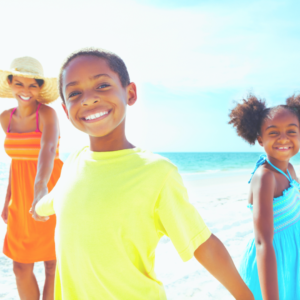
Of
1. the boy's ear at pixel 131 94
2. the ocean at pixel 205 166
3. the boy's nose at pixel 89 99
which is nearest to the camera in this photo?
the boy's nose at pixel 89 99

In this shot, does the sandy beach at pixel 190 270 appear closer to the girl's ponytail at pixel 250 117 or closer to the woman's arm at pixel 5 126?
the woman's arm at pixel 5 126

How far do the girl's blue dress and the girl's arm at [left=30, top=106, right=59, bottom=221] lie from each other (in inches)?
59.2

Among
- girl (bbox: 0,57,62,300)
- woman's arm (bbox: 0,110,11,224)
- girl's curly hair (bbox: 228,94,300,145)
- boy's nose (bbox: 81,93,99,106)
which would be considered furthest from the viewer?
woman's arm (bbox: 0,110,11,224)

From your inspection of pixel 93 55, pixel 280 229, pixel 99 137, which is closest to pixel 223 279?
pixel 99 137

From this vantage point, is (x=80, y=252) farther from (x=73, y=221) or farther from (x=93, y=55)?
(x=93, y=55)

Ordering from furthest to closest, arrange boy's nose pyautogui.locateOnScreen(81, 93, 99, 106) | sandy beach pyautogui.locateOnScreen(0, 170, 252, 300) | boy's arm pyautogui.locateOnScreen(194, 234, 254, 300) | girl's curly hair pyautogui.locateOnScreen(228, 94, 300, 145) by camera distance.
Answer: sandy beach pyautogui.locateOnScreen(0, 170, 252, 300)
girl's curly hair pyautogui.locateOnScreen(228, 94, 300, 145)
boy's nose pyautogui.locateOnScreen(81, 93, 99, 106)
boy's arm pyautogui.locateOnScreen(194, 234, 254, 300)

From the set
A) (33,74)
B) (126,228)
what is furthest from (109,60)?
(33,74)

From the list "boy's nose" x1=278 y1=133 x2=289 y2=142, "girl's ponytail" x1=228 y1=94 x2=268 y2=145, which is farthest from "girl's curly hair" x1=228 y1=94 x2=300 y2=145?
"boy's nose" x1=278 y1=133 x2=289 y2=142

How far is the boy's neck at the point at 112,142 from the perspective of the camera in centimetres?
134

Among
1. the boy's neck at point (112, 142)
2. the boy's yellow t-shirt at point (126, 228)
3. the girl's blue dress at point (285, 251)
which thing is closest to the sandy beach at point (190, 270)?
the girl's blue dress at point (285, 251)

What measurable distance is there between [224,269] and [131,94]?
90cm

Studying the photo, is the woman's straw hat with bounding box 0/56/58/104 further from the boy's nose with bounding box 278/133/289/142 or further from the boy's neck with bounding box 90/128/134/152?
the boy's nose with bounding box 278/133/289/142

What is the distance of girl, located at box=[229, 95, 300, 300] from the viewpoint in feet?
5.14

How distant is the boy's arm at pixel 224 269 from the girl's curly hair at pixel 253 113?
127 cm
